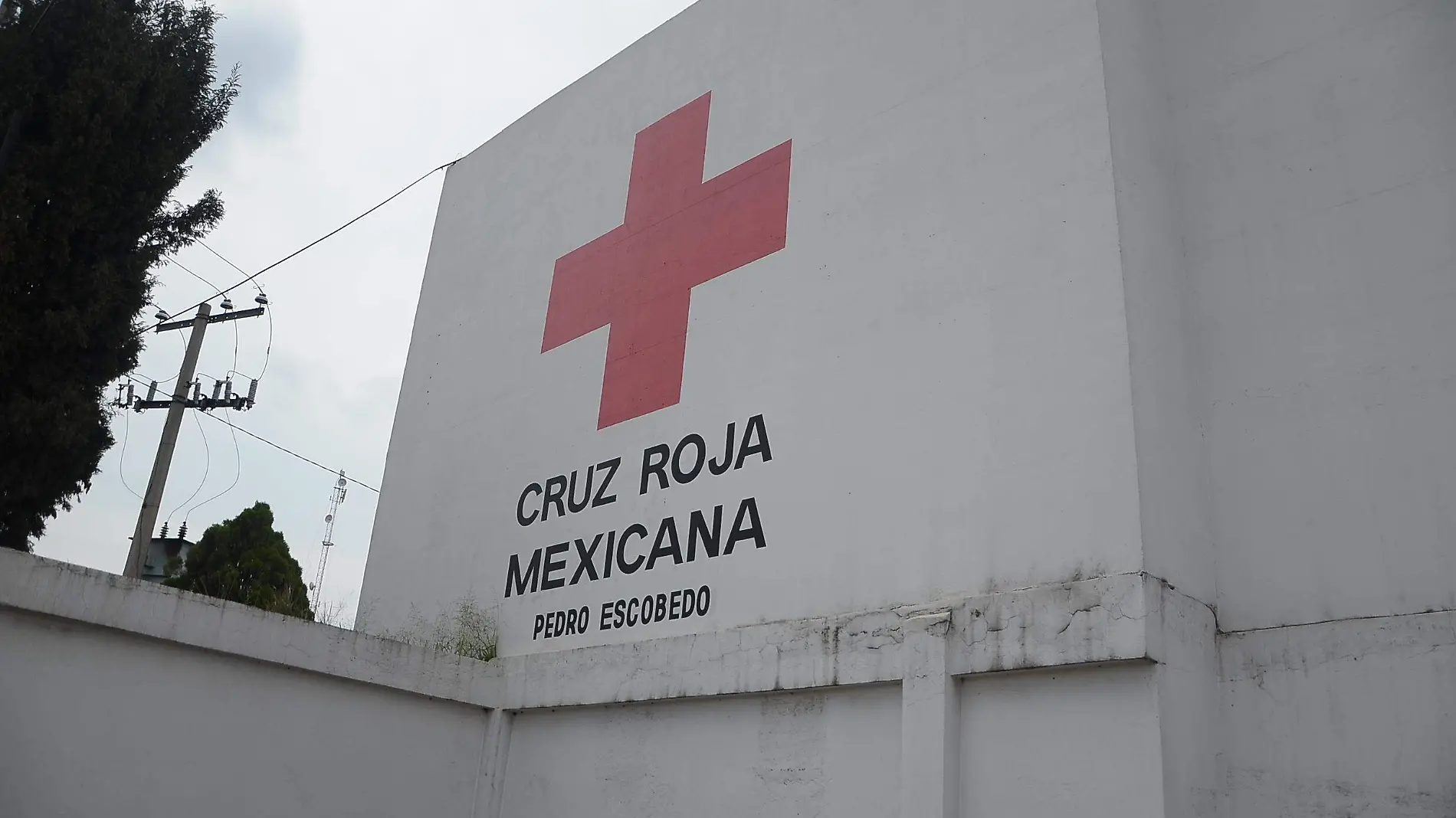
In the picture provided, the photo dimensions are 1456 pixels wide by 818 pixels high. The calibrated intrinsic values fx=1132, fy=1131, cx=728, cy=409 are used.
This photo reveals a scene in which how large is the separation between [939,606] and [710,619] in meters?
1.39

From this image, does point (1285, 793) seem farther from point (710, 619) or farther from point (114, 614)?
point (114, 614)

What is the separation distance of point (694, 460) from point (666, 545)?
477mm

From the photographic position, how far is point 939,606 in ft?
15.2

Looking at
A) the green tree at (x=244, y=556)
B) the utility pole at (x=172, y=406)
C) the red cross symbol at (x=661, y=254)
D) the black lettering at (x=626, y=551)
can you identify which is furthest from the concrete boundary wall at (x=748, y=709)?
the green tree at (x=244, y=556)

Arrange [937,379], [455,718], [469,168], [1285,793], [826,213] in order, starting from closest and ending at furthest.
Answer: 1. [1285,793]
2. [937,379]
3. [826,213]
4. [455,718]
5. [469,168]

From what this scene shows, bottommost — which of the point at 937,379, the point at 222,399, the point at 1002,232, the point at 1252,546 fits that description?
the point at 1252,546

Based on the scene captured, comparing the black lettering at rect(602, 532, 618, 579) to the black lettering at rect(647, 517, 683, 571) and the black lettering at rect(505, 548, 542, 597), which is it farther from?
the black lettering at rect(505, 548, 542, 597)

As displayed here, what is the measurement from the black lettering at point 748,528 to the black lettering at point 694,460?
17.2 inches

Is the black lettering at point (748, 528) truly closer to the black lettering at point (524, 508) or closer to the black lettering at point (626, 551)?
the black lettering at point (626, 551)

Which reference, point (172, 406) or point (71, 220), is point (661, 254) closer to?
point (71, 220)

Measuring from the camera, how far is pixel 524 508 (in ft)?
23.4

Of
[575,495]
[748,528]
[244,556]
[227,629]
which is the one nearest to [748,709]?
[748,528]

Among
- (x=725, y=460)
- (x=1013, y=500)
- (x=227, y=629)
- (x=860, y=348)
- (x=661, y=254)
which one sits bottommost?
(x=227, y=629)

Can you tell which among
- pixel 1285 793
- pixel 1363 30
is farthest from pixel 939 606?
pixel 1363 30
